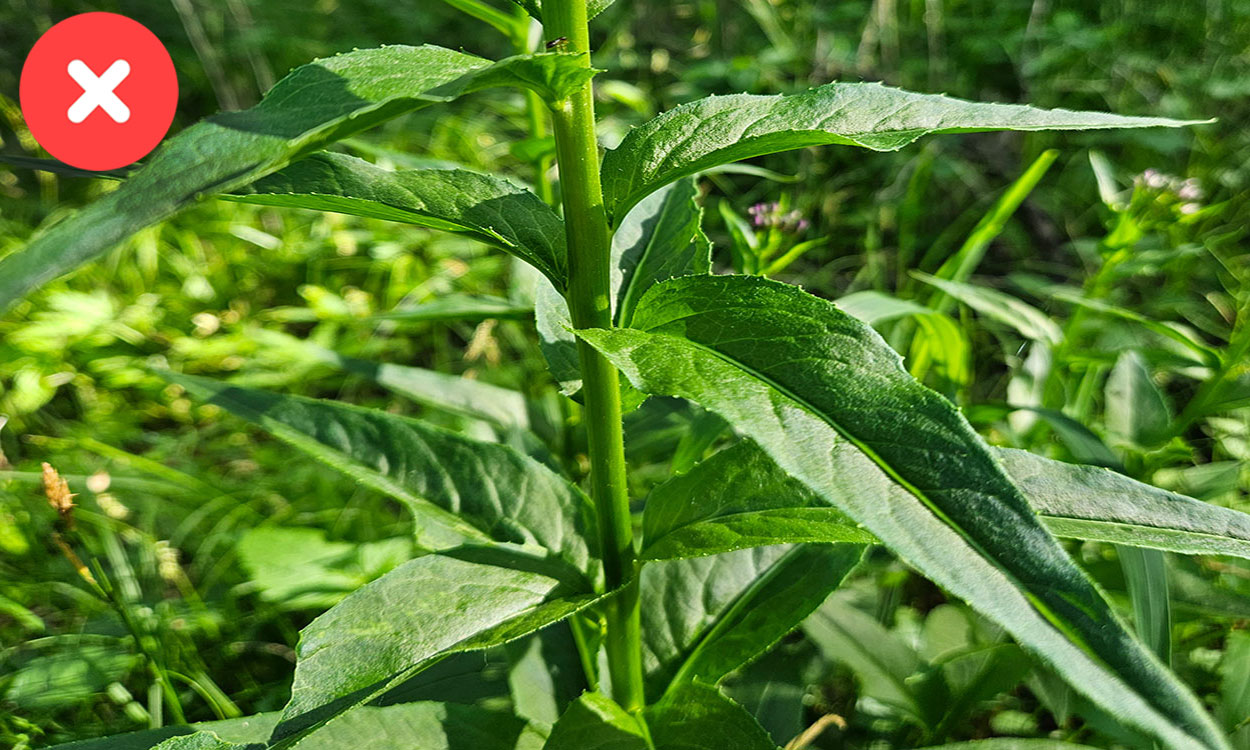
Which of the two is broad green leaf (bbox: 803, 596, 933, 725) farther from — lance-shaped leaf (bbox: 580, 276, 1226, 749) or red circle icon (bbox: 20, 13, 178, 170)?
red circle icon (bbox: 20, 13, 178, 170)

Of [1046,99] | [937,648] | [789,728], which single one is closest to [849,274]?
[1046,99]

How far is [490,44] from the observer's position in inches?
145

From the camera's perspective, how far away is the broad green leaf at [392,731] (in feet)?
2.43

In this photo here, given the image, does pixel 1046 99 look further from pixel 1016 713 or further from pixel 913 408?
pixel 913 408

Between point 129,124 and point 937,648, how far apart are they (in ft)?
6.18

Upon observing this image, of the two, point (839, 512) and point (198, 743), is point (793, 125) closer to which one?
point (839, 512)

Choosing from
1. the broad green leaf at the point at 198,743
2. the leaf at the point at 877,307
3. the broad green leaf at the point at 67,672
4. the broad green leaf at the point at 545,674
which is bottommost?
the broad green leaf at the point at 67,672

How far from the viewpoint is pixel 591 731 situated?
737 mm

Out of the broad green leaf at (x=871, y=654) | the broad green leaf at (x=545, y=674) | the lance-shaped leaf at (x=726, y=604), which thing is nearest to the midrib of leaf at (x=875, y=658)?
the broad green leaf at (x=871, y=654)

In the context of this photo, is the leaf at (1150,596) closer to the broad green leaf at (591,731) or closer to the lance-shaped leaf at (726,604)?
the lance-shaped leaf at (726,604)

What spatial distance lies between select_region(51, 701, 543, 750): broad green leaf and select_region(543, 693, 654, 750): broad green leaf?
87 mm

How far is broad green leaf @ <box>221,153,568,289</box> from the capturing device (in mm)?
566

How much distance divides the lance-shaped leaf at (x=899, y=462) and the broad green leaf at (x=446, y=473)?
0.90 ft

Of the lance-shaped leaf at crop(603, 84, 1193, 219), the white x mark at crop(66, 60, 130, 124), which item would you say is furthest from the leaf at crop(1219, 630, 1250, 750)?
the white x mark at crop(66, 60, 130, 124)
